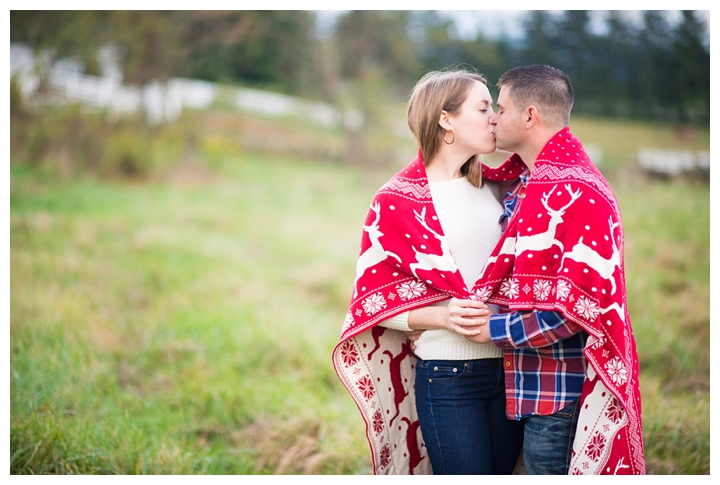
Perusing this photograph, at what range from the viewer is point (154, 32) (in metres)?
11.4

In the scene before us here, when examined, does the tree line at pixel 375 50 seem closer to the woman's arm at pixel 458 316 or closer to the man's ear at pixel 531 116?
the man's ear at pixel 531 116

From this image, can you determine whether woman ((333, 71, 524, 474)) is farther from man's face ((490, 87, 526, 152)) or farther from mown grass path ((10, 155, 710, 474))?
mown grass path ((10, 155, 710, 474))

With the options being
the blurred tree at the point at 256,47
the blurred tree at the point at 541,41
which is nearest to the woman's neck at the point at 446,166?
the blurred tree at the point at 541,41

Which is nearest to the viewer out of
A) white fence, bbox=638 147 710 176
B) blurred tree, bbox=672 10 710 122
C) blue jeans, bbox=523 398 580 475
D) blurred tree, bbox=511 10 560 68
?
blue jeans, bbox=523 398 580 475

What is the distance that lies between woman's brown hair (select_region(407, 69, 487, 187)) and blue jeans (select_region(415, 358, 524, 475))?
0.66 metres

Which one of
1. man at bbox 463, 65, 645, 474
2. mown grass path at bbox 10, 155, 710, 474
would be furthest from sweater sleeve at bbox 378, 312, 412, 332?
mown grass path at bbox 10, 155, 710, 474

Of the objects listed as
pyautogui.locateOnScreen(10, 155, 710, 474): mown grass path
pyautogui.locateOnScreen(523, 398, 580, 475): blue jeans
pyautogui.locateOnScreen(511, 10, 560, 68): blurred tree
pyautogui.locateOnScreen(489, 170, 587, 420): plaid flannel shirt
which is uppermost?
pyautogui.locateOnScreen(511, 10, 560, 68): blurred tree

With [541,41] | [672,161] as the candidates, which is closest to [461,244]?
[541,41]

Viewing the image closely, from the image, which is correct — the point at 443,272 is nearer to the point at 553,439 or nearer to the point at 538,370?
the point at 538,370

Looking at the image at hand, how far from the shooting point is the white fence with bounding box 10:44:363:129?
33.2 feet

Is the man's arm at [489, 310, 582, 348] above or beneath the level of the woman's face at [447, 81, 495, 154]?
beneath

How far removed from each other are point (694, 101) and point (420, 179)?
8964mm

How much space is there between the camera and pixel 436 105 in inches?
82.7
